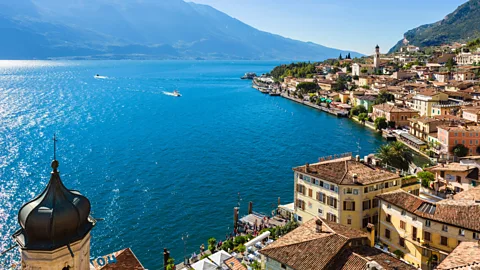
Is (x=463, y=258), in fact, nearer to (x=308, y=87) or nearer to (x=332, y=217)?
(x=332, y=217)

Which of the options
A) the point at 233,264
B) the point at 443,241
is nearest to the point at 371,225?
the point at 443,241

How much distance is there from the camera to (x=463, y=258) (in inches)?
639

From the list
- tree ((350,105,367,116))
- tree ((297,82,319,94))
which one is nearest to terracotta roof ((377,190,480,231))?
tree ((350,105,367,116))

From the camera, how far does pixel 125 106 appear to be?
107m

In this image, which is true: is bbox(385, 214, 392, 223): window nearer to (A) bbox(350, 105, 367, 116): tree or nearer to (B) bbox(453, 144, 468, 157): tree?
(B) bbox(453, 144, 468, 157): tree

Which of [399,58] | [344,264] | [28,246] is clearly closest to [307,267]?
[344,264]

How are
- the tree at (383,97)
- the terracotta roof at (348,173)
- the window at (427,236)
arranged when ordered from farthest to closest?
1. the tree at (383,97)
2. the terracotta roof at (348,173)
3. the window at (427,236)

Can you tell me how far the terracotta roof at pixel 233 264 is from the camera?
902 inches

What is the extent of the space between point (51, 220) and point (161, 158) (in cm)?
4625

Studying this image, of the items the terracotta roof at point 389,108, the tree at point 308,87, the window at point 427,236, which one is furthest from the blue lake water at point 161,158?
the window at point 427,236

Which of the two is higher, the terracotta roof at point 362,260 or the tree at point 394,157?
the terracotta roof at point 362,260

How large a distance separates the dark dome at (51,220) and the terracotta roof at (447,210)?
17683mm

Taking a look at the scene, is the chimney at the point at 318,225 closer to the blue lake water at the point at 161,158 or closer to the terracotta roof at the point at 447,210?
the terracotta roof at the point at 447,210

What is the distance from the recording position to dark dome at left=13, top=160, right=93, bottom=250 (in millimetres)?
8906
